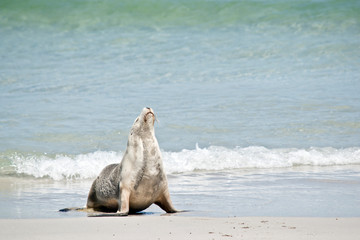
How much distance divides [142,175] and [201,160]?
12.6 feet

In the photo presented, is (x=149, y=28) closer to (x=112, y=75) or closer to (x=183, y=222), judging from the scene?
(x=112, y=75)

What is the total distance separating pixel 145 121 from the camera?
638 cm

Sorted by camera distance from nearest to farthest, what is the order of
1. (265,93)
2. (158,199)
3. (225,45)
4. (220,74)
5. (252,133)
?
(158,199) → (252,133) → (265,93) → (220,74) → (225,45)

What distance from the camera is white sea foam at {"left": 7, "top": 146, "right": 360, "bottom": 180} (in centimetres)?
950

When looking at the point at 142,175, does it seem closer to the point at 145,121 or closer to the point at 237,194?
the point at 145,121

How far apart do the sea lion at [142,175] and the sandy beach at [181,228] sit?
1.73 ft

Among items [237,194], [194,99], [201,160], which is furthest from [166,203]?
[194,99]

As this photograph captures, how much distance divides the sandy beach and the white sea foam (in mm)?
3826

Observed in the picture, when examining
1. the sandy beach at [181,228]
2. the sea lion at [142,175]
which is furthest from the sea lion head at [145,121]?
the sandy beach at [181,228]

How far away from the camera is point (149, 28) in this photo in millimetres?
22188

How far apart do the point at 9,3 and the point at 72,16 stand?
2.66 metres

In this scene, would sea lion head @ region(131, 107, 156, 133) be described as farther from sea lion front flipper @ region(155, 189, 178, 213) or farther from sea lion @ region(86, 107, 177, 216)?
sea lion front flipper @ region(155, 189, 178, 213)

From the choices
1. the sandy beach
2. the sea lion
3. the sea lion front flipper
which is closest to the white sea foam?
the sea lion

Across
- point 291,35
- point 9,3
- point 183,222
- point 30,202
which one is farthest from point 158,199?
point 9,3
